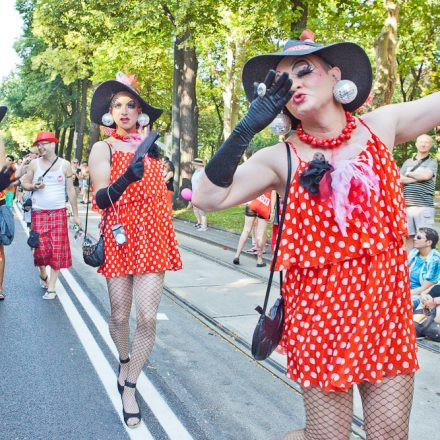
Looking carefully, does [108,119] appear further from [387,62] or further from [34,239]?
[387,62]

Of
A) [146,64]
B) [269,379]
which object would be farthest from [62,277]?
[146,64]

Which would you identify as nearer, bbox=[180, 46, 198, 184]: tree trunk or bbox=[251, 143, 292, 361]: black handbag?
bbox=[251, 143, 292, 361]: black handbag

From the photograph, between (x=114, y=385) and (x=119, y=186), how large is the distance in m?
1.73

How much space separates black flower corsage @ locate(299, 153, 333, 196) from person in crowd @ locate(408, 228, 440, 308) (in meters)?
4.31

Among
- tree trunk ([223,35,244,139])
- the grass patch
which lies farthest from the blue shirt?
tree trunk ([223,35,244,139])

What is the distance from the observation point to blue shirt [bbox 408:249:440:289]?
6.19 m

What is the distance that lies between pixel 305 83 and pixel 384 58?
10039mm

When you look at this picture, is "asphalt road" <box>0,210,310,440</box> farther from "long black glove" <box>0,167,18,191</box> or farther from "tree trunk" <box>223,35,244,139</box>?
"tree trunk" <box>223,35,244,139</box>

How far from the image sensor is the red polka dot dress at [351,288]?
7.11ft

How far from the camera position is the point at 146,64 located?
29.4 meters

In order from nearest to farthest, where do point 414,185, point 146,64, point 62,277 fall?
point 414,185 < point 62,277 < point 146,64

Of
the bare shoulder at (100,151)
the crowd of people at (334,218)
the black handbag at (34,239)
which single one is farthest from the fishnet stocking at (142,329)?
the black handbag at (34,239)

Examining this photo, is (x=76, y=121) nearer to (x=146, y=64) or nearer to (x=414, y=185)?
(x=146, y=64)

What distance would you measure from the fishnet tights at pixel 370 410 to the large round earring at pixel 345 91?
1088 mm
